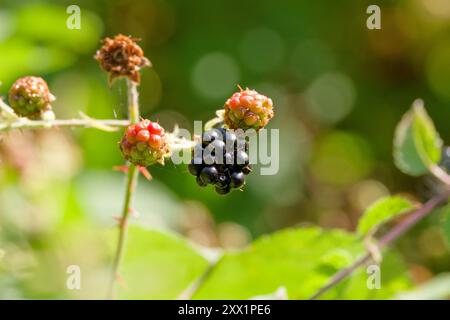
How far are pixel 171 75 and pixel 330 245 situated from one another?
9.01ft

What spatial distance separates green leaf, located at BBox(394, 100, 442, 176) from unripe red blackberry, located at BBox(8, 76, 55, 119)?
3.91 ft

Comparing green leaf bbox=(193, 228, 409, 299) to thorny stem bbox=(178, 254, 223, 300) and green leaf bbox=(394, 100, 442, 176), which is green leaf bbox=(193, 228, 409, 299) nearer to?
thorny stem bbox=(178, 254, 223, 300)

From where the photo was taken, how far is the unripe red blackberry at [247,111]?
1717 millimetres

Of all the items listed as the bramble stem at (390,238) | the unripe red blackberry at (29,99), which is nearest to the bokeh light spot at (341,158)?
the bramble stem at (390,238)

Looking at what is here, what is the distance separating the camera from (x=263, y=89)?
4758 mm

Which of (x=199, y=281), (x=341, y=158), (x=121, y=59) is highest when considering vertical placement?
(x=341, y=158)

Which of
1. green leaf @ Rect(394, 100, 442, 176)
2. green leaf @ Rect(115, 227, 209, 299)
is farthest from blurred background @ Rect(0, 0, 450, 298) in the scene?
green leaf @ Rect(394, 100, 442, 176)

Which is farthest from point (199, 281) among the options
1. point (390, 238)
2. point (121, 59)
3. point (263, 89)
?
point (263, 89)

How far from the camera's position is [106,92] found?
173 inches

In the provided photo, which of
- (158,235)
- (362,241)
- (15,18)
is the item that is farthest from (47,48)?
(362,241)

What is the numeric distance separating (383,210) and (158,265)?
87cm

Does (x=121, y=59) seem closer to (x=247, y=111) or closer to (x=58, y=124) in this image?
(x=58, y=124)

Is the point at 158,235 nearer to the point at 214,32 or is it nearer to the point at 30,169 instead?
the point at 30,169

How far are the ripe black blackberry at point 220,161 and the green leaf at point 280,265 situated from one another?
0.67m
